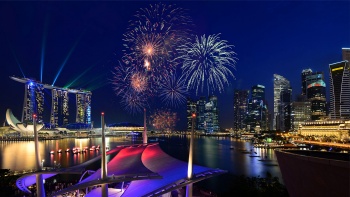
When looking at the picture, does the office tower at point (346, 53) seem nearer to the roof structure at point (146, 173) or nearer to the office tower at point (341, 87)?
the office tower at point (341, 87)

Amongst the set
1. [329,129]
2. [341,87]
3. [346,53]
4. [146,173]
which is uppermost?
[346,53]

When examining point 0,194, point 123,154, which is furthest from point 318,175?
point 0,194

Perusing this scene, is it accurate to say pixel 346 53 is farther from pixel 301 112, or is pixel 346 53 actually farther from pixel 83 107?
pixel 83 107

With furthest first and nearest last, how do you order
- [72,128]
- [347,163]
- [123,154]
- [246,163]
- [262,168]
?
1. [72,128]
2. [246,163]
3. [262,168]
4. [123,154]
5. [347,163]

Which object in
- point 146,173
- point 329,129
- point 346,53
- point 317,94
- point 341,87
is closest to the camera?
point 146,173

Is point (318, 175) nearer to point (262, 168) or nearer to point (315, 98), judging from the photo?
point (262, 168)

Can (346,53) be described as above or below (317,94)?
above

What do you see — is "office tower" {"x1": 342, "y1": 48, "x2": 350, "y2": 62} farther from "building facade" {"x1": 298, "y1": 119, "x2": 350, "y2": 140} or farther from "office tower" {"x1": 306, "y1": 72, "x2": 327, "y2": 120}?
"building facade" {"x1": 298, "y1": 119, "x2": 350, "y2": 140}

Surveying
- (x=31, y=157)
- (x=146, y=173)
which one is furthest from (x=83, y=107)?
(x=146, y=173)
